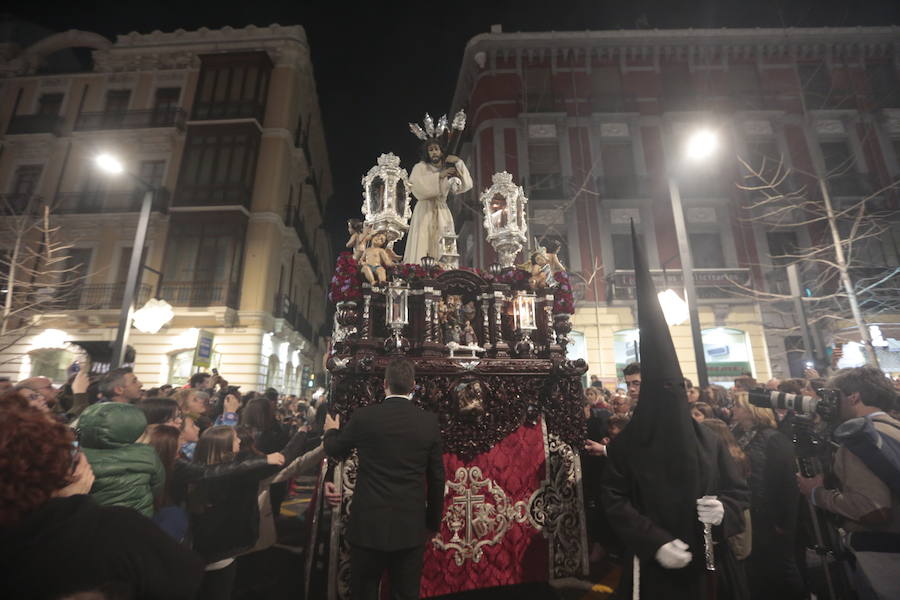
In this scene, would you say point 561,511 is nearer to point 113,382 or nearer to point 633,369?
point 633,369

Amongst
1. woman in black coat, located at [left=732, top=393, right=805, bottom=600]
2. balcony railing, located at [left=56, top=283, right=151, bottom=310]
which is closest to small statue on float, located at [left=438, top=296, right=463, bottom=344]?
woman in black coat, located at [left=732, top=393, right=805, bottom=600]

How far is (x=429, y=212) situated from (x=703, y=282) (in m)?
16.7

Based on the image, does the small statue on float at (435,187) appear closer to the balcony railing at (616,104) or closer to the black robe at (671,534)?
the black robe at (671,534)

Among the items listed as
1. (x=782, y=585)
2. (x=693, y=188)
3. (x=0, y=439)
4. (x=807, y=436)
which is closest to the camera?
(x=0, y=439)

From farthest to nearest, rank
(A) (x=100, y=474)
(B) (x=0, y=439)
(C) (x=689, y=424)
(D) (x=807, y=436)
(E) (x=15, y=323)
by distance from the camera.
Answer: (E) (x=15, y=323)
(D) (x=807, y=436)
(C) (x=689, y=424)
(A) (x=100, y=474)
(B) (x=0, y=439)

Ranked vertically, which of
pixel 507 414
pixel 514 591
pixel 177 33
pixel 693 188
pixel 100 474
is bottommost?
pixel 514 591

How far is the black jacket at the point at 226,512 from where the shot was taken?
3.25 metres

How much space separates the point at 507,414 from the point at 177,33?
25.7 m

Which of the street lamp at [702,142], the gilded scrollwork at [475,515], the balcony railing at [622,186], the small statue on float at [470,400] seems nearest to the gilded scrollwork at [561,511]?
the gilded scrollwork at [475,515]

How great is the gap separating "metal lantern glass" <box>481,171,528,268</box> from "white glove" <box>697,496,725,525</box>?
12.7ft

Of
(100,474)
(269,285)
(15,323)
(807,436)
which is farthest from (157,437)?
(15,323)

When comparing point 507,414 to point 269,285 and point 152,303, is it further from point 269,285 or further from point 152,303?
point 269,285

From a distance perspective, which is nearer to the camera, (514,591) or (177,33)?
(514,591)

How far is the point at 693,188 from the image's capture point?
19.8 metres
